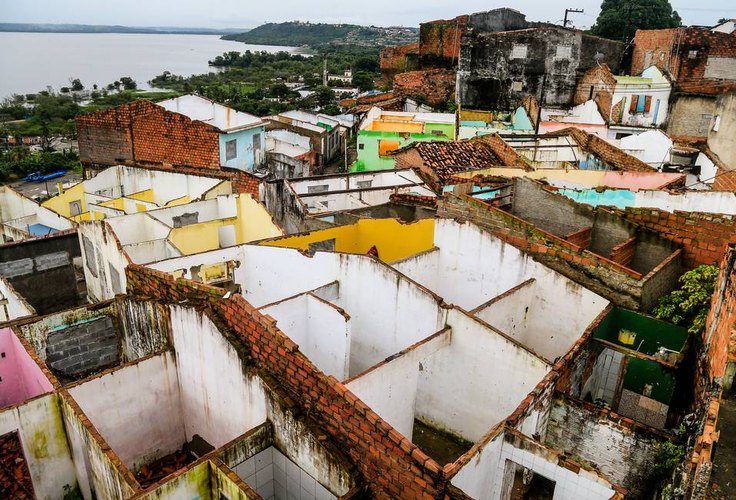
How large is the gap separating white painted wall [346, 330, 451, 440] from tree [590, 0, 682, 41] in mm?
50254

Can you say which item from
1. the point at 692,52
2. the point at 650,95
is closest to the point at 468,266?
the point at 650,95

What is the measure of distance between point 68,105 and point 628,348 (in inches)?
3115

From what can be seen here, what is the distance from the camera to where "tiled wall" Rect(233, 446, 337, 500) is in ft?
23.9

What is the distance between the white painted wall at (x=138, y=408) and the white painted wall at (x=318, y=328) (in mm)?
2032

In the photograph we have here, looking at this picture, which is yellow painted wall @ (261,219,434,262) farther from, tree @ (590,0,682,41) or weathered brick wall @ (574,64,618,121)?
tree @ (590,0,682,41)

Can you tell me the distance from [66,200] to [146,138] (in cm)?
466

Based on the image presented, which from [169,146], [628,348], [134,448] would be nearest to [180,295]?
[134,448]

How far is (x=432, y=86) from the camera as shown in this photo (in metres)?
38.7

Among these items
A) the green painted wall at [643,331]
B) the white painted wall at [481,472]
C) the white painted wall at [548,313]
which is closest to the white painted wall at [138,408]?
the white painted wall at [481,472]

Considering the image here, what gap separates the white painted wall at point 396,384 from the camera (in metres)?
8.53

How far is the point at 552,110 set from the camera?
3394cm

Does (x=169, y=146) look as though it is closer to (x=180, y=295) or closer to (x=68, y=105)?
(x=180, y=295)

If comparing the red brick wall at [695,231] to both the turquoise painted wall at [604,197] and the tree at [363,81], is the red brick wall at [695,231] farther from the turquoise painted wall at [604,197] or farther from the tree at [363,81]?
the tree at [363,81]

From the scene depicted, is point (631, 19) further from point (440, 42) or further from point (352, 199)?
point (352, 199)
